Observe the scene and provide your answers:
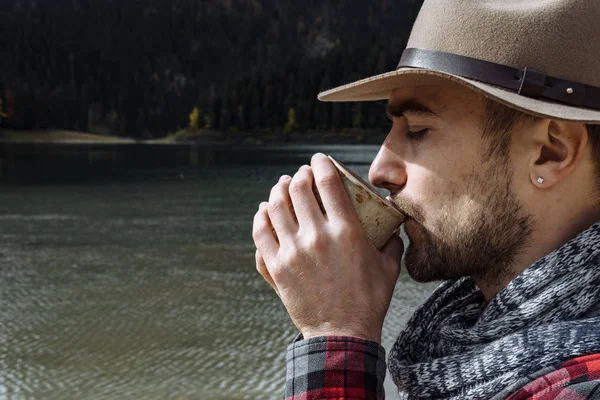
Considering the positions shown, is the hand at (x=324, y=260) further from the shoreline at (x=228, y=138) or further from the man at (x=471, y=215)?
the shoreline at (x=228, y=138)

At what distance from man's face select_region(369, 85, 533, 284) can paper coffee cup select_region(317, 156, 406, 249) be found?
1.4 inches

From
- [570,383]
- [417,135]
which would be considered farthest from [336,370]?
[417,135]

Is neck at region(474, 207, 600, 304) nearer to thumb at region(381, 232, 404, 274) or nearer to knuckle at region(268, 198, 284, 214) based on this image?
thumb at region(381, 232, 404, 274)

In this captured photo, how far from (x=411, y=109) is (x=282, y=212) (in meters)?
0.36

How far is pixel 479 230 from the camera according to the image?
63.9 inches

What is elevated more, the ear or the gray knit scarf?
the ear

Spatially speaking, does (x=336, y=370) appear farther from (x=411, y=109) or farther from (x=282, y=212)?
(x=411, y=109)

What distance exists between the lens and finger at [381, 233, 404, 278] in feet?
5.63

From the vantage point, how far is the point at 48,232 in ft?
63.5

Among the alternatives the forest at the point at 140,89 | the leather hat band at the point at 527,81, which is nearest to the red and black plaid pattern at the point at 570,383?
the leather hat band at the point at 527,81

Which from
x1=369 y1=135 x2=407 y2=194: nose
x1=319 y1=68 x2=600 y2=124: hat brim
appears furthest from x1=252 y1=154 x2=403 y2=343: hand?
x1=319 y1=68 x2=600 y2=124: hat brim

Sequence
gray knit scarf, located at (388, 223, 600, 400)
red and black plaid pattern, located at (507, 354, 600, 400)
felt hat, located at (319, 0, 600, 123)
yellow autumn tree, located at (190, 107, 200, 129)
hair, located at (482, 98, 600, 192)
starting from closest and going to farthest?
red and black plaid pattern, located at (507, 354, 600, 400)
gray knit scarf, located at (388, 223, 600, 400)
felt hat, located at (319, 0, 600, 123)
hair, located at (482, 98, 600, 192)
yellow autumn tree, located at (190, 107, 200, 129)

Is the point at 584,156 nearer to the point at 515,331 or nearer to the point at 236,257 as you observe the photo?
the point at 515,331

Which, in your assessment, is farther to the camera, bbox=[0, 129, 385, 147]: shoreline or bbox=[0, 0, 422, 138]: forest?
bbox=[0, 0, 422, 138]: forest
